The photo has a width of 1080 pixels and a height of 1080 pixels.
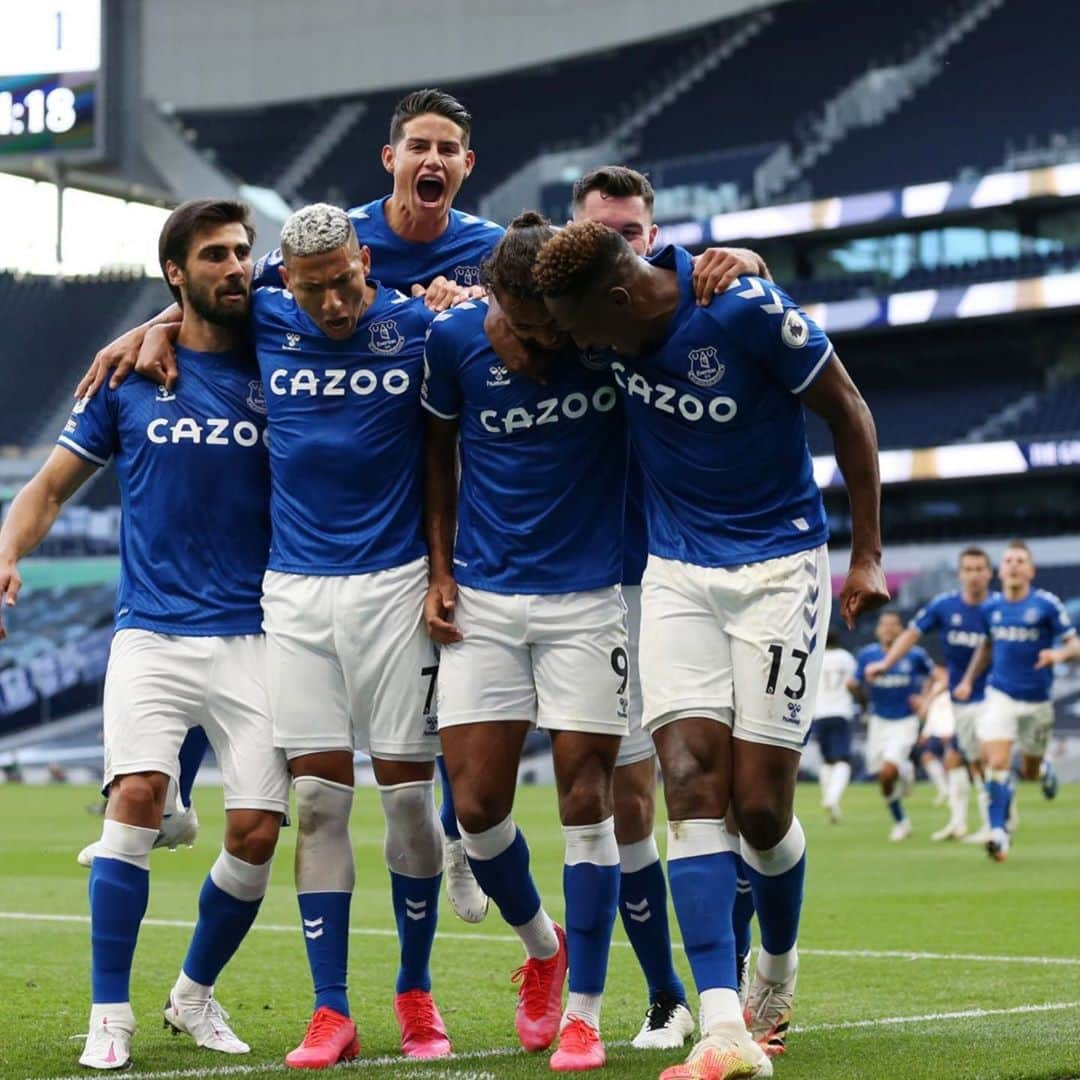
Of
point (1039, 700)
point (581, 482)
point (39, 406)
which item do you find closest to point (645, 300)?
point (581, 482)

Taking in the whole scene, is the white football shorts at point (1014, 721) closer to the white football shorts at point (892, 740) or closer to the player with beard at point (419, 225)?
the white football shorts at point (892, 740)

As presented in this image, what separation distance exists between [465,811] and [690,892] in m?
0.82

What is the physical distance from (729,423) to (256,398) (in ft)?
5.00

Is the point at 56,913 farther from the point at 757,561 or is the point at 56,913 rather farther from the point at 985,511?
the point at 985,511

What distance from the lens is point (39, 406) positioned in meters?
42.2

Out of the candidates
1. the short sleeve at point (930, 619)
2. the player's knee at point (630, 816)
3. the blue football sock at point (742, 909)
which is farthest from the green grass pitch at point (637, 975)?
the short sleeve at point (930, 619)

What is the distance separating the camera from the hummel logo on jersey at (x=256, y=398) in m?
Answer: 5.78

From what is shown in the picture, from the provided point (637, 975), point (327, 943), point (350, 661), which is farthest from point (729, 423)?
point (637, 975)

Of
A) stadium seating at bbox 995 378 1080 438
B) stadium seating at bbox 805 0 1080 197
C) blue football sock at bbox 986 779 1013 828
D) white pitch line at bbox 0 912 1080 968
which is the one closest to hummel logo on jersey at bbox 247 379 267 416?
white pitch line at bbox 0 912 1080 968

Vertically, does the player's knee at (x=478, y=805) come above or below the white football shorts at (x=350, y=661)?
below

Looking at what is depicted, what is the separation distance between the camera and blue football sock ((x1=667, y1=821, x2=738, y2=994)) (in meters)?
4.86

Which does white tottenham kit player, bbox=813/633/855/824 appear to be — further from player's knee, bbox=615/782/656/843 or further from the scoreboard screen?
the scoreboard screen

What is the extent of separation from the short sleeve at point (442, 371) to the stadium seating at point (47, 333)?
37.5 meters

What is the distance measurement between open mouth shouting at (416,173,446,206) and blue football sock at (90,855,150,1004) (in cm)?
218
